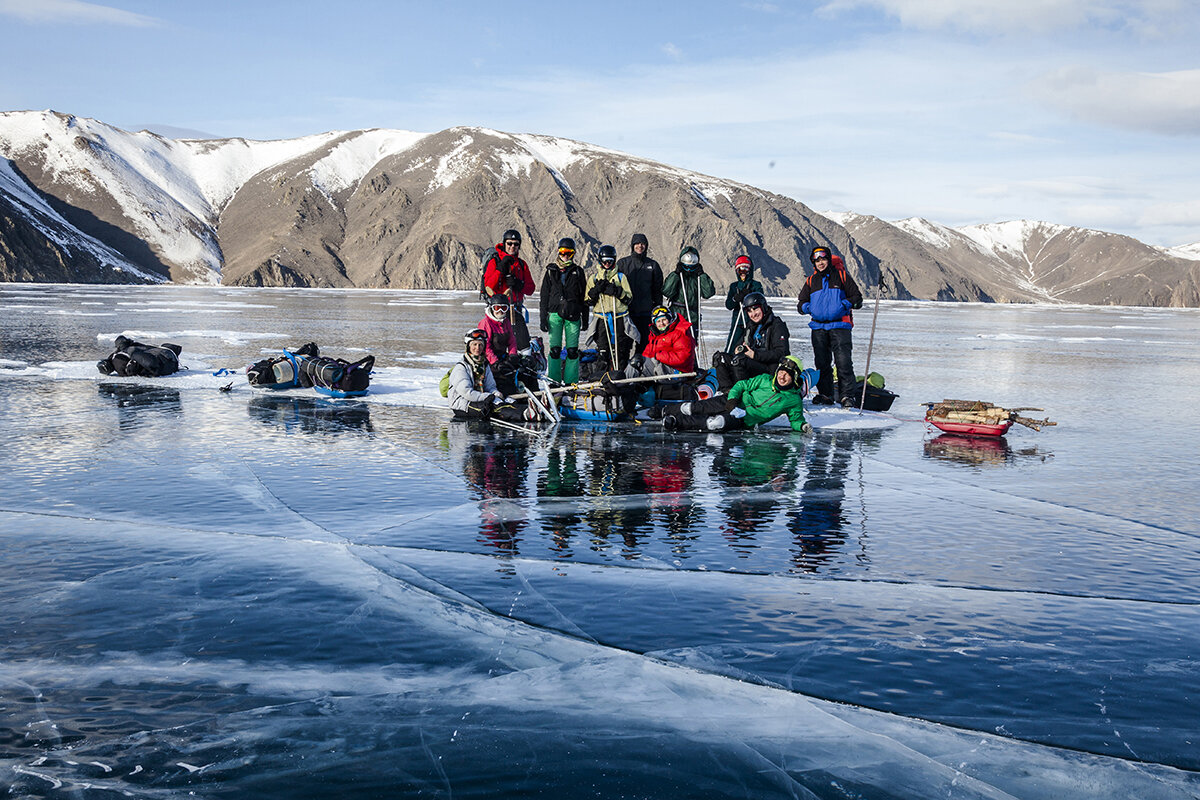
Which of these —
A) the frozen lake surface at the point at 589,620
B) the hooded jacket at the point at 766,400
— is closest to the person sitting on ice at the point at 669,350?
the hooded jacket at the point at 766,400

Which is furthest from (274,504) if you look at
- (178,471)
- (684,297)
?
(684,297)

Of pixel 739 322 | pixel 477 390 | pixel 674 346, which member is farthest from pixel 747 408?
pixel 477 390

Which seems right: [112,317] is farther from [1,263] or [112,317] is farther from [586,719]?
[1,263]

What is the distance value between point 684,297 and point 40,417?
8.80 m

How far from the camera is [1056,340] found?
1443 inches

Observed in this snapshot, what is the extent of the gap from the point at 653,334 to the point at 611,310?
886 millimetres

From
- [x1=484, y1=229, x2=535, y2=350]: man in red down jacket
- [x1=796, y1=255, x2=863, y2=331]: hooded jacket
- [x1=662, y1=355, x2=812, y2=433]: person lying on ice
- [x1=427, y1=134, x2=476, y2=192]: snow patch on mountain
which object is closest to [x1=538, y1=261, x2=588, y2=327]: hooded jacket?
[x1=484, y1=229, x2=535, y2=350]: man in red down jacket

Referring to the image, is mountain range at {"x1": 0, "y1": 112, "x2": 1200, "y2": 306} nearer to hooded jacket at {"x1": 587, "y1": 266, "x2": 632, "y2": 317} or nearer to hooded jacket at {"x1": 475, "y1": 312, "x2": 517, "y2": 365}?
hooded jacket at {"x1": 587, "y1": 266, "x2": 632, "y2": 317}

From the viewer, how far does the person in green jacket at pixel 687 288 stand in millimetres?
13484

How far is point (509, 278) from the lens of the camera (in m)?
13.5

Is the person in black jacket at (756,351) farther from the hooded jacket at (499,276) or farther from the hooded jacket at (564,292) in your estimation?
the hooded jacket at (499,276)

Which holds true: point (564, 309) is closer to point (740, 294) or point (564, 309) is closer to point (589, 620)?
point (740, 294)

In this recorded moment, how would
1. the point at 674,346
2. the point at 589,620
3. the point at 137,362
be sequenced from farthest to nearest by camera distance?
the point at 137,362 < the point at 674,346 < the point at 589,620

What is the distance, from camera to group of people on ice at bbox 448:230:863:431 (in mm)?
11609
